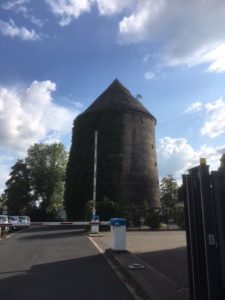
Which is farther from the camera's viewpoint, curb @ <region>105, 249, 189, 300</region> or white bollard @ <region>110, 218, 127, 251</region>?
white bollard @ <region>110, 218, 127, 251</region>

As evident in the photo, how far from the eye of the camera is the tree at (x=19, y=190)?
84.4 metres

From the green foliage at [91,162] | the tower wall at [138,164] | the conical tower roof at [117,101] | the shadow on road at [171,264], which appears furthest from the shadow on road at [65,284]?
the conical tower roof at [117,101]

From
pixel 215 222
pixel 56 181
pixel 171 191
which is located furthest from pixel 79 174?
pixel 171 191

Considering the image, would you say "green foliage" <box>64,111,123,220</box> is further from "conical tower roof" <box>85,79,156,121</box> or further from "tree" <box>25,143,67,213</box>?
"tree" <box>25,143,67,213</box>

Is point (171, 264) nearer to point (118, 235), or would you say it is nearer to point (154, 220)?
point (118, 235)

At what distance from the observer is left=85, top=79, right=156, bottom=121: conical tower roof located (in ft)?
193

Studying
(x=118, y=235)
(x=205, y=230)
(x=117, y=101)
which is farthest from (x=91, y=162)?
(x=205, y=230)

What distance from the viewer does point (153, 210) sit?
45.5 meters

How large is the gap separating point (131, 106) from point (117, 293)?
166 feet

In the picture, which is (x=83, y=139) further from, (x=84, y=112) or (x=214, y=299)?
(x=214, y=299)

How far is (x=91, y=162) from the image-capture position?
56.7m

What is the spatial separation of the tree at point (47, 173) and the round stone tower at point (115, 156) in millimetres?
27150

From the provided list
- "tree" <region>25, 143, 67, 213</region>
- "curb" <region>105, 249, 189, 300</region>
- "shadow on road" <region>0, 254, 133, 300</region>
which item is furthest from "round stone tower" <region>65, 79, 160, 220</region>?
"curb" <region>105, 249, 189, 300</region>

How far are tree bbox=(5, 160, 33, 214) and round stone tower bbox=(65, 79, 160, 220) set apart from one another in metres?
27.8
